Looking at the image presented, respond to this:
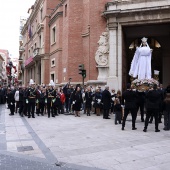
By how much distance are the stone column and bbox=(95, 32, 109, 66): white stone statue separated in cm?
36

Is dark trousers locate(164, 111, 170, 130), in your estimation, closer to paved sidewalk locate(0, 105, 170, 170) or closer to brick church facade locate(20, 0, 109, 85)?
paved sidewalk locate(0, 105, 170, 170)

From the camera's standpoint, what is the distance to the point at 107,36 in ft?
62.1

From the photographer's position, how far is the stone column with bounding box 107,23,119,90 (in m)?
18.2

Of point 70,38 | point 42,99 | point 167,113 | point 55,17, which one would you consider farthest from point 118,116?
point 55,17

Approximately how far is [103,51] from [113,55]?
30.4 inches

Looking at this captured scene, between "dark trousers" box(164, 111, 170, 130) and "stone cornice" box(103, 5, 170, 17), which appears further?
"stone cornice" box(103, 5, 170, 17)

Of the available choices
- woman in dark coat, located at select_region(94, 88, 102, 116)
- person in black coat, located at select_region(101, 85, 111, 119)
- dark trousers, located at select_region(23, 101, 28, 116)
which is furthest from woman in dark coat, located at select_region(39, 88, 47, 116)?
person in black coat, located at select_region(101, 85, 111, 119)

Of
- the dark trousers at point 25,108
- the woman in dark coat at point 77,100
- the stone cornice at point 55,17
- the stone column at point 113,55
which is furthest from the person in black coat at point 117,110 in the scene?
the stone cornice at point 55,17

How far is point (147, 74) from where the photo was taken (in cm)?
1650

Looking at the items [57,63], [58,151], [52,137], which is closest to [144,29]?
[57,63]

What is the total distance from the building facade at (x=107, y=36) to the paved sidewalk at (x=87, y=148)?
8500 millimetres

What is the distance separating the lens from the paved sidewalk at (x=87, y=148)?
6164mm

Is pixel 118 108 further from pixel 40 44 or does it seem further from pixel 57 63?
pixel 40 44

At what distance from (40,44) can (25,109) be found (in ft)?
63.4
